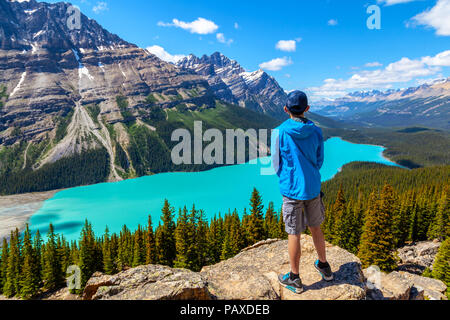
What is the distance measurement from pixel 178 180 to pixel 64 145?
3987 inches

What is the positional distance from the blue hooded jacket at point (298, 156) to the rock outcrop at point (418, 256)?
40392mm

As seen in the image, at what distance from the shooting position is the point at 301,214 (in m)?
5.24

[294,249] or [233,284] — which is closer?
[294,249]

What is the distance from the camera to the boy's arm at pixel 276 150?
16.9 ft

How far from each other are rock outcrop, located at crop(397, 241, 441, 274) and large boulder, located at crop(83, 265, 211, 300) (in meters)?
40.6

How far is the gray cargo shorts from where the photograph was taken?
17.0 ft

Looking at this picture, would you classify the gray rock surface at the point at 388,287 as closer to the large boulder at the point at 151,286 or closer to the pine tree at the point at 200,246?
the large boulder at the point at 151,286

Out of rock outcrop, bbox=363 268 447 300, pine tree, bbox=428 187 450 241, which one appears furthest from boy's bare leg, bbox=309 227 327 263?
pine tree, bbox=428 187 450 241

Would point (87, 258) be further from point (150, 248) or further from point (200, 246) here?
point (200, 246)

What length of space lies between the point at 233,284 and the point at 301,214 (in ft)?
9.60

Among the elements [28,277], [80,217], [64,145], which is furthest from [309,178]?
[64,145]

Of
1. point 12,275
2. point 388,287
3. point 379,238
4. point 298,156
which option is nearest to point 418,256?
point 379,238

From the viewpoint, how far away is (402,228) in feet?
144
